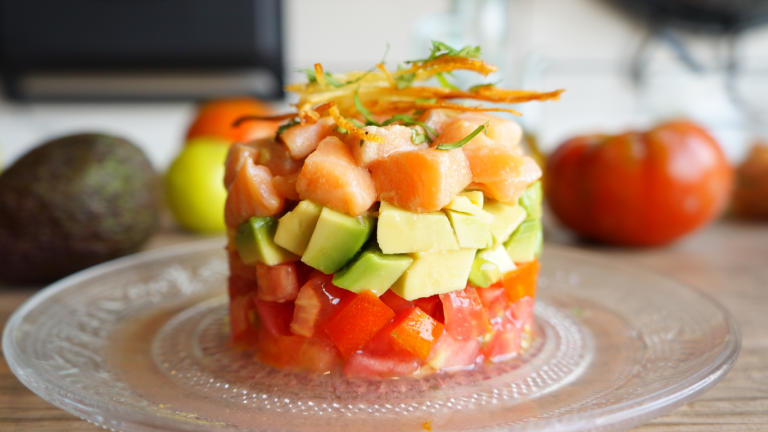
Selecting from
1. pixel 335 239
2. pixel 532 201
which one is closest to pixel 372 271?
pixel 335 239

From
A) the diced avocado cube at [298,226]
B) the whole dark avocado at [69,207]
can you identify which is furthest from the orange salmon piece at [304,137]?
the whole dark avocado at [69,207]

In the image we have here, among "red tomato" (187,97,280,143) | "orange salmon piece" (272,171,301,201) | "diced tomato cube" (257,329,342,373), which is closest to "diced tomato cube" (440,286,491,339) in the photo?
"diced tomato cube" (257,329,342,373)

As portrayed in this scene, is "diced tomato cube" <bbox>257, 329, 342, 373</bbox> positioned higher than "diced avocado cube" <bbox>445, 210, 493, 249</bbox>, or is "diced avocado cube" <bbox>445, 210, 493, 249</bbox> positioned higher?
"diced avocado cube" <bbox>445, 210, 493, 249</bbox>

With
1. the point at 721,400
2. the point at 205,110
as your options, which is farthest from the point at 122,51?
the point at 721,400

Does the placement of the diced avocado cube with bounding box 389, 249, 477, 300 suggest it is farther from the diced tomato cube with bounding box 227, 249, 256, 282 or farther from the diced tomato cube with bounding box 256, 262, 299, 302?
the diced tomato cube with bounding box 227, 249, 256, 282

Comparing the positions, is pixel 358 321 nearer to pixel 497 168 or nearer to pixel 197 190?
pixel 497 168

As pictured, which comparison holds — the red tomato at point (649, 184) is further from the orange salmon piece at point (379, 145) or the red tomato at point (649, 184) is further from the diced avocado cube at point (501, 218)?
the orange salmon piece at point (379, 145)
